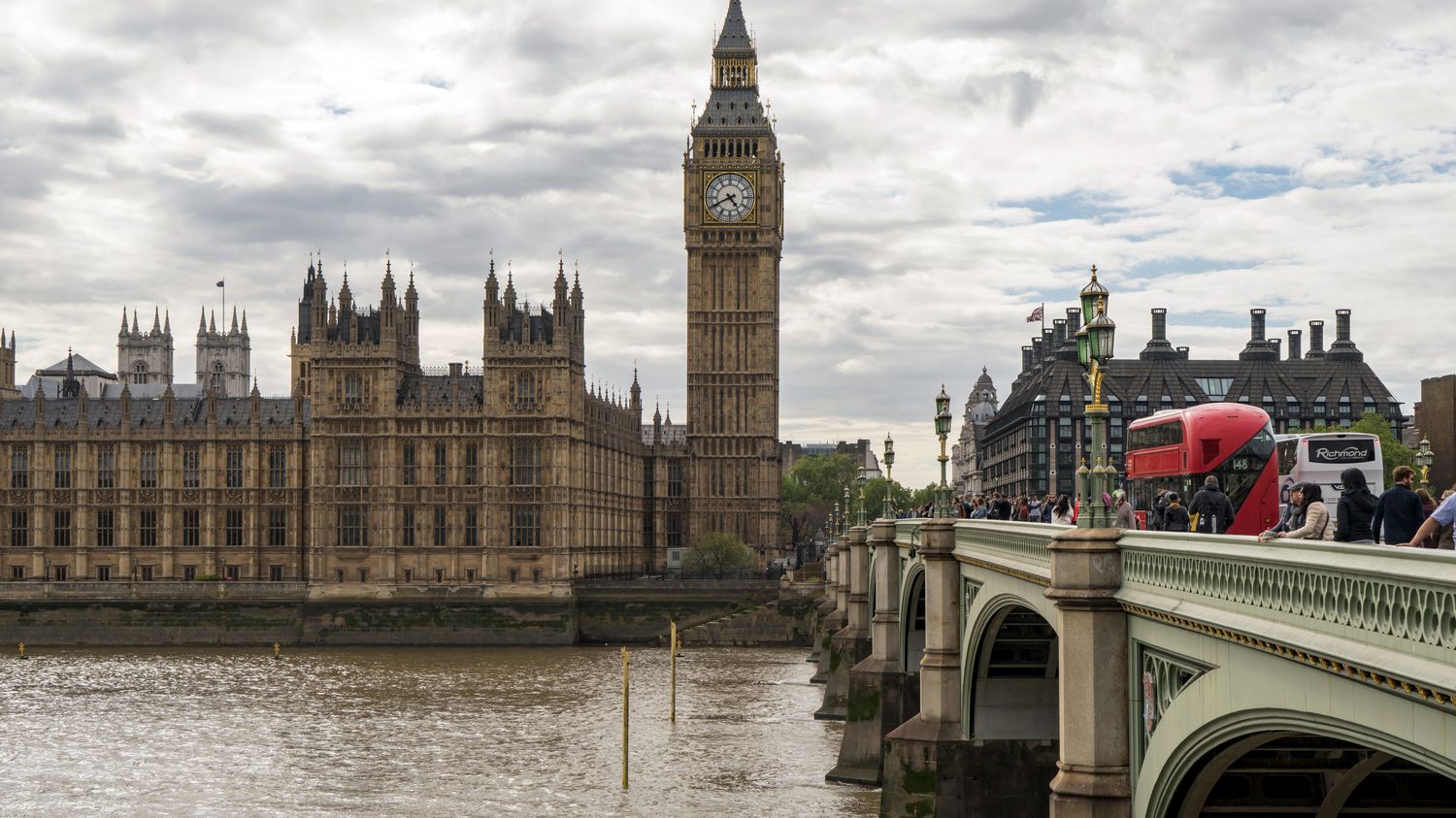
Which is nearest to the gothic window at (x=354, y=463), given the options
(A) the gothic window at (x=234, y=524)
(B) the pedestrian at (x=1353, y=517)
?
(A) the gothic window at (x=234, y=524)

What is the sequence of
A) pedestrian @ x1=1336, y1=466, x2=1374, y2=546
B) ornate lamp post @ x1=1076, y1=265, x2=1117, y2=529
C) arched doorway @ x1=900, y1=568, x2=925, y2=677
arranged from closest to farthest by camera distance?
pedestrian @ x1=1336, y1=466, x2=1374, y2=546 → ornate lamp post @ x1=1076, y1=265, x2=1117, y2=529 → arched doorway @ x1=900, y1=568, x2=925, y2=677

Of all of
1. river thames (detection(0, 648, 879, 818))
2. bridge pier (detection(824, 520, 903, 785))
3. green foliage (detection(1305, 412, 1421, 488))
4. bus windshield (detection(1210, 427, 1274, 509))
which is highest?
green foliage (detection(1305, 412, 1421, 488))

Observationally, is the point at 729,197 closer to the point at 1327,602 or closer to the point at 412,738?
the point at 412,738

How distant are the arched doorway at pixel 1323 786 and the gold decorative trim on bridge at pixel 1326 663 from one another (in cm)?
322

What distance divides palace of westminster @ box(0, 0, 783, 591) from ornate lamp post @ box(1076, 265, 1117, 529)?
84.8m

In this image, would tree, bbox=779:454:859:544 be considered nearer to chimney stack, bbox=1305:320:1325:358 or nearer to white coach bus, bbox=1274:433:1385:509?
chimney stack, bbox=1305:320:1325:358

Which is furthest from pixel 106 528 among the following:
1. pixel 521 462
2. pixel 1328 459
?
pixel 1328 459

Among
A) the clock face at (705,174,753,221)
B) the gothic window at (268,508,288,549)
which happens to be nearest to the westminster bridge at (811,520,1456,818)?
the gothic window at (268,508,288,549)

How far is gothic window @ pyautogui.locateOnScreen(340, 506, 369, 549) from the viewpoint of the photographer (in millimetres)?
105188

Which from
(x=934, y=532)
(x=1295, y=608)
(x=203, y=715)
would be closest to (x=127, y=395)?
(x=203, y=715)

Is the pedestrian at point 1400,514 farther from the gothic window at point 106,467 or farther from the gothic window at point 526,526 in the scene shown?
the gothic window at point 106,467

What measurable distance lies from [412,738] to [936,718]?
27855mm

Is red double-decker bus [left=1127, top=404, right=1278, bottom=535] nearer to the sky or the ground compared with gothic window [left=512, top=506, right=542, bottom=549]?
nearer to the sky

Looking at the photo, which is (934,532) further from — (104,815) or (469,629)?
(469,629)
